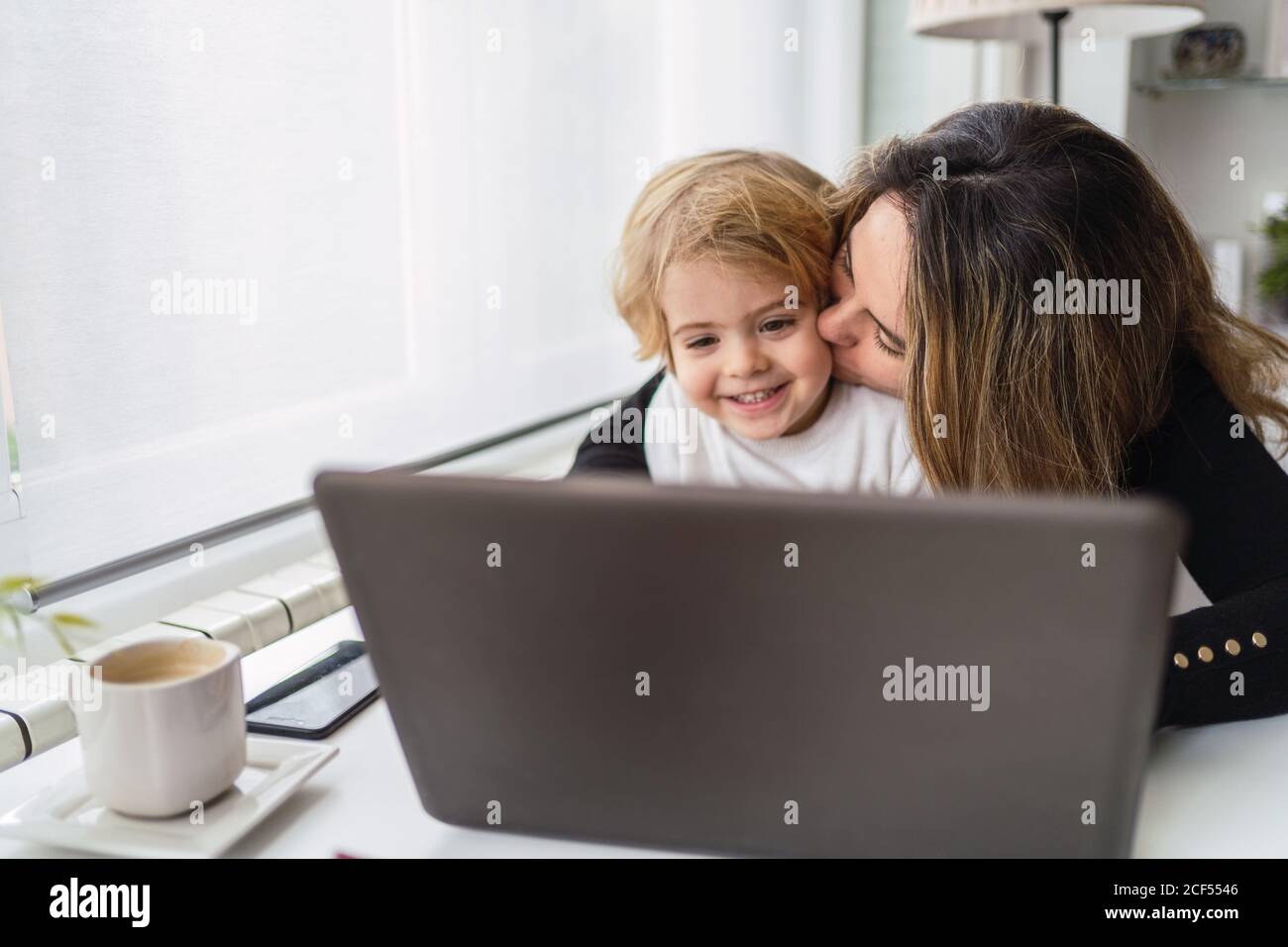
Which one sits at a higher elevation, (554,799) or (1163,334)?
(1163,334)

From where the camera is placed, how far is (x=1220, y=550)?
105 cm

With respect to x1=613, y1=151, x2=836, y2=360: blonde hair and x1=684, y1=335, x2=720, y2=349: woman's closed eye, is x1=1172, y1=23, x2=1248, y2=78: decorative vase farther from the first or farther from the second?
x1=684, y1=335, x2=720, y2=349: woman's closed eye

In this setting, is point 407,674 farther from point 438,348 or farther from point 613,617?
point 438,348

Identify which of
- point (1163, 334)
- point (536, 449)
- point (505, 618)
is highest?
point (1163, 334)

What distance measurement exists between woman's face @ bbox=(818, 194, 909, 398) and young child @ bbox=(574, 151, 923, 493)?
Answer: 0.11ft

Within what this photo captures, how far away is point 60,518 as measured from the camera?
1.16 meters

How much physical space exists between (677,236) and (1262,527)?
64 cm

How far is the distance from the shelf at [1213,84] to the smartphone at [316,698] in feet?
8.80

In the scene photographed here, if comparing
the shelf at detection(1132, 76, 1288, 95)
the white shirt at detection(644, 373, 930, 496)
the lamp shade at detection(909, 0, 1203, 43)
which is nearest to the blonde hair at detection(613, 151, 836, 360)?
the white shirt at detection(644, 373, 930, 496)

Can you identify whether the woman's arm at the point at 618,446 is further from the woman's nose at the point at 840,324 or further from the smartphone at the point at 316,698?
the smartphone at the point at 316,698

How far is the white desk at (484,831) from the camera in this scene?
708 mm

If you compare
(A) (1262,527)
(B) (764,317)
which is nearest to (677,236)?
(B) (764,317)

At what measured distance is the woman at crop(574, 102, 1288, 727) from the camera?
1033 mm

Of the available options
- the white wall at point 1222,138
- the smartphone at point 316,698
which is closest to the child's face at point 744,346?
the smartphone at point 316,698
